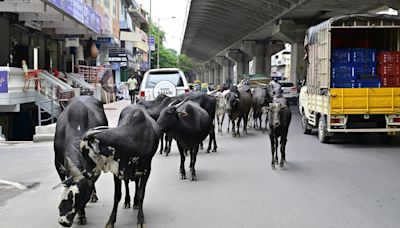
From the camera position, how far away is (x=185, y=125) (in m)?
9.70

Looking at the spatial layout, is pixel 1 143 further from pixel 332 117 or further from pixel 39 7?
pixel 332 117

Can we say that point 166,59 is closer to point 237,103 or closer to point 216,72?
point 216,72

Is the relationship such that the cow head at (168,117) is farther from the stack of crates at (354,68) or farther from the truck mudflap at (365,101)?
the stack of crates at (354,68)

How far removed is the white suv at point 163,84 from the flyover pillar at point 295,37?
66.5ft

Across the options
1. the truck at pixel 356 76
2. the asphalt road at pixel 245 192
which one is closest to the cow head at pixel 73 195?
the asphalt road at pixel 245 192

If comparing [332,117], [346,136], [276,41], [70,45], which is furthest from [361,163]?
[276,41]

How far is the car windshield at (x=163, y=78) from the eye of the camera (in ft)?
57.7

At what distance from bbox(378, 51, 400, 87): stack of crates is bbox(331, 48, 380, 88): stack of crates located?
8.1 inches

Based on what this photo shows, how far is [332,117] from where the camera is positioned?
14680 mm

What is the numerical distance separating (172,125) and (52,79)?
14.7 meters

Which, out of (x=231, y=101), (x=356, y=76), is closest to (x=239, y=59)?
(x=231, y=101)

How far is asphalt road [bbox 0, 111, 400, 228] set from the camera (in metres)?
7.18

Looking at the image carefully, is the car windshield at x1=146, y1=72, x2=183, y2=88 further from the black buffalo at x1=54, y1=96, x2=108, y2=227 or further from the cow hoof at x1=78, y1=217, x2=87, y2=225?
the cow hoof at x1=78, y1=217, x2=87, y2=225

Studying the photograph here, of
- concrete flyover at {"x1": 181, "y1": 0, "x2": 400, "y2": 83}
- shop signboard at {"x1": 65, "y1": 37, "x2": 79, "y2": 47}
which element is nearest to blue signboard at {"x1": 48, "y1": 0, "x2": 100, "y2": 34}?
shop signboard at {"x1": 65, "y1": 37, "x2": 79, "y2": 47}
